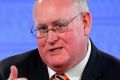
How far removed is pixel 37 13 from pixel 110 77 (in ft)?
1.31

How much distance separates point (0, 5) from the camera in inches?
82.4

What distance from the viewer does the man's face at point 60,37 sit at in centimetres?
→ 150

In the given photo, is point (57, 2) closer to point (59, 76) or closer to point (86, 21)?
point (86, 21)

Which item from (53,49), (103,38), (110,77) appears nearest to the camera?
(53,49)

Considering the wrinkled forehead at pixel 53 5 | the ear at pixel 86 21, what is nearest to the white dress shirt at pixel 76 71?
the ear at pixel 86 21

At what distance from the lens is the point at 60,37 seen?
151 centimetres

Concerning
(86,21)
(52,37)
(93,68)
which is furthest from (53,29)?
(93,68)

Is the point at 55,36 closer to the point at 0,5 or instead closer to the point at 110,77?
the point at 110,77

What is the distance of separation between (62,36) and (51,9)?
0.11 meters

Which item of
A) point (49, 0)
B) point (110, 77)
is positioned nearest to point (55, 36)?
point (49, 0)

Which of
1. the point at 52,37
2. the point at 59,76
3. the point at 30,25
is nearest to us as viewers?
the point at 52,37

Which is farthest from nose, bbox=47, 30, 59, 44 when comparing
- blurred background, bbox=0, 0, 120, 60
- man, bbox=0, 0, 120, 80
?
blurred background, bbox=0, 0, 120, 60

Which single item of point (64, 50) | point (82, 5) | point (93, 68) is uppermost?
point (82, 5)

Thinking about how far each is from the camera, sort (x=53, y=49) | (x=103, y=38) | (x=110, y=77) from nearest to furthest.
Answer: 1. (x=53, y=49)
2. (x=110, y=77)
3. (x=103, y=38)
